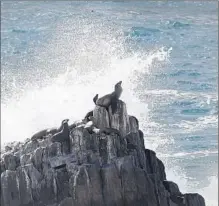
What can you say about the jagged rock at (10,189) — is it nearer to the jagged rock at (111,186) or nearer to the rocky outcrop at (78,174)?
the rocky outcrop at (78,174)

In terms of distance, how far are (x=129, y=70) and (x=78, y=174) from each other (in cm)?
5315

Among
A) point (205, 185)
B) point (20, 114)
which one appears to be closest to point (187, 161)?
point (205, 185)

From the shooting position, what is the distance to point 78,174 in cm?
4766

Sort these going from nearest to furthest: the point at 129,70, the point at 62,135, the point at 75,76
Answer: the point at 62,135 < the point at 75,76 < the point at 129,70

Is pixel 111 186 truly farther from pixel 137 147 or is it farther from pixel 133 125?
pixel 133 125

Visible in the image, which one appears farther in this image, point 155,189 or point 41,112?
point 41,112

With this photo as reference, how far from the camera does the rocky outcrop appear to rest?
157 ft

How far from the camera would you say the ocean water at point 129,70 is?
78.6m

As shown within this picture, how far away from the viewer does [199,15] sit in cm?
13000

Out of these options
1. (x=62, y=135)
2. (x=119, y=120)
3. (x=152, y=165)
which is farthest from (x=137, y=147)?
(x=62, y=135)

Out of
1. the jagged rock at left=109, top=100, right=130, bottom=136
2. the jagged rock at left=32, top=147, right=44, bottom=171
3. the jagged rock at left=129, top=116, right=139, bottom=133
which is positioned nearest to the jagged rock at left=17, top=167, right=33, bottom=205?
the jagged rock at left=32, top=147, right=44, bottom=171

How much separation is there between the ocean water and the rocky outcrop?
1296cm

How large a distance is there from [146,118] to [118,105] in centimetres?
3743

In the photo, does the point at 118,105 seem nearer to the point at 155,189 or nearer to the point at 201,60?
the point at 155,189
